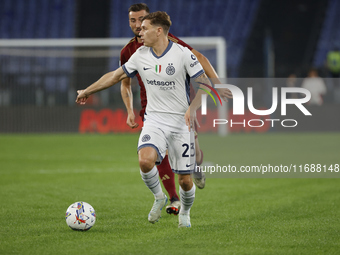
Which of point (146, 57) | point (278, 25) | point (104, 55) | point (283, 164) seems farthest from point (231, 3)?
point (146, 57)

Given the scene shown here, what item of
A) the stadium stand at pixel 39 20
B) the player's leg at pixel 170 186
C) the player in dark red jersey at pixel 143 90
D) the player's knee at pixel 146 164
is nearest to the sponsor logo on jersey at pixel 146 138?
the player's knee at pixel 146 164

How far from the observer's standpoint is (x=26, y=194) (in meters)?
7.18

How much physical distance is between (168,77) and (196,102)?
1.10 ft

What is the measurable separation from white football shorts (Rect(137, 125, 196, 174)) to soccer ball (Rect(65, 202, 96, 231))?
72cm

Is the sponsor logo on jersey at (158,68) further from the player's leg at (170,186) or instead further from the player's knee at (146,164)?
the player's leg at (170,186)

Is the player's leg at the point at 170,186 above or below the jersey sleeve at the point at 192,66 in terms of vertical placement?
below

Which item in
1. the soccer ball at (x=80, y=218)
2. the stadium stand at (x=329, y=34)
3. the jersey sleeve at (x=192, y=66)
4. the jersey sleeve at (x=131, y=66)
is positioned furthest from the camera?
the stadium stand at (x=329, y=34)

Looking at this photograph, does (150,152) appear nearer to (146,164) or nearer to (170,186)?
(146,164)

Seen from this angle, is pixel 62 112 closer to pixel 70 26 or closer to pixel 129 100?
pixel 70 26

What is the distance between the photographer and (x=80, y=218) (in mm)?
4812

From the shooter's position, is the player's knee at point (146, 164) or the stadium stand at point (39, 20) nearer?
the player's knee at point (146, 164)

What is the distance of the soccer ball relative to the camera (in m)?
4.80

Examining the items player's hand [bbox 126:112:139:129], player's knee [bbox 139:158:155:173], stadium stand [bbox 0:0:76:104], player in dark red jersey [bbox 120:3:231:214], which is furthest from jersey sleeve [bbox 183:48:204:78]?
stadium stand [bbox 0:0:76:104]

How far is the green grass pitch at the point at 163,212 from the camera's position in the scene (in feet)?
13.9
